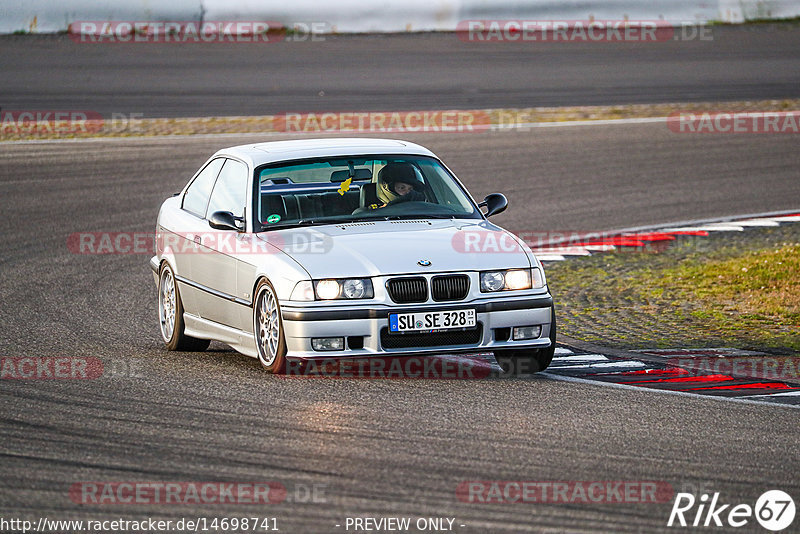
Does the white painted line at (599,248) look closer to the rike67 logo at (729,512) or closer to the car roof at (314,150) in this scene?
the car roof at (314,150)

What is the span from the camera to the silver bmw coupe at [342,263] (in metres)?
8.38

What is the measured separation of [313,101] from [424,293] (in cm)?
1599

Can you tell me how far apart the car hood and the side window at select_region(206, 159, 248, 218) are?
531mm

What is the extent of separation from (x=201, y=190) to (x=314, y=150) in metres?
1.11

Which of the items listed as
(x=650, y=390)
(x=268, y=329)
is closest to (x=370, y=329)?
(x=268, y=329)

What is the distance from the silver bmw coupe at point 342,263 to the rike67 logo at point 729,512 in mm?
2748

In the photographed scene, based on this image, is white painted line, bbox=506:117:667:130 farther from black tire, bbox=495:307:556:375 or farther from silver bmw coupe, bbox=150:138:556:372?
black tire, bbox=495:307:556:375

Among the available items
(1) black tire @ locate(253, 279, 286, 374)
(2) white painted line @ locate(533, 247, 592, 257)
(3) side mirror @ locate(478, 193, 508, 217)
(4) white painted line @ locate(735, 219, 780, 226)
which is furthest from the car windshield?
(4) white painted line @ locate(735, 219, 780, 226)

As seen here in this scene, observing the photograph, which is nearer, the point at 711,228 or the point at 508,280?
the point at 508,280

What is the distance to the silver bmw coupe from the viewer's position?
330 inches

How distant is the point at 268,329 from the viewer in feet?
28.8

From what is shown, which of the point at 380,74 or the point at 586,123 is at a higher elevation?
the point at 380,74

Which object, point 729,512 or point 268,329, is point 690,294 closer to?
point 268,329

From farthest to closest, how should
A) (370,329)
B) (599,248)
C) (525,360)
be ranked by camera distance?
(599,248) < (525,360) < (370,329)
